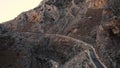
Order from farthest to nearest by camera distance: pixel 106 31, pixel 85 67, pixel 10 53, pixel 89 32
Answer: pixel 89 32
pixel 106 31
pixel 10 53
pixel 85 67

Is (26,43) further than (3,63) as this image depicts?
Yes

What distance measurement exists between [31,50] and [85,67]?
9.15m

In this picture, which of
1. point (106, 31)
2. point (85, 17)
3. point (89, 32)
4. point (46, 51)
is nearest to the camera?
point (46, 51)

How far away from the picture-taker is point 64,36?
47906mm

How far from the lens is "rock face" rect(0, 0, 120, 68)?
37.3 meters

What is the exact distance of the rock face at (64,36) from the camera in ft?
122

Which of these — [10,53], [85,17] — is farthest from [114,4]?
[10,53]

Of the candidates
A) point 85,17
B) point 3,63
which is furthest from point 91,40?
point 3,63

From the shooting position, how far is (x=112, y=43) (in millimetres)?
44031

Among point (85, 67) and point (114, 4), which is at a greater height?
point (114, 4)

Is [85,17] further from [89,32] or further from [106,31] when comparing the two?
[106,31]

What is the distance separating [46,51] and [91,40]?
8.87 m

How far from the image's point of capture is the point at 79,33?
50062 mm

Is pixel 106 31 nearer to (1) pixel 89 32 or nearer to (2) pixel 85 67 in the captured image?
(1) pixel 89 32
